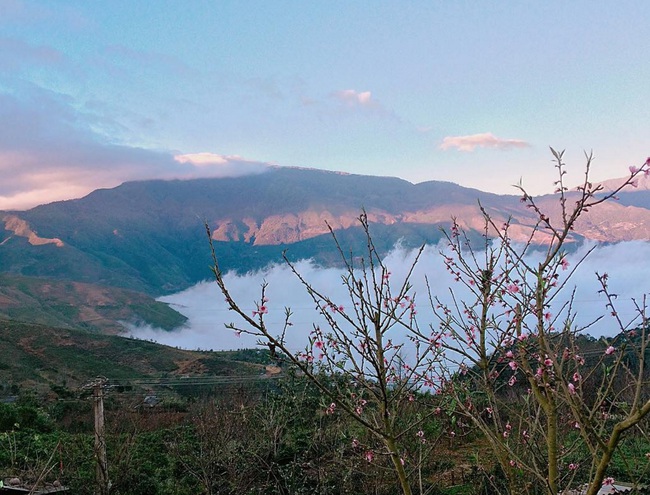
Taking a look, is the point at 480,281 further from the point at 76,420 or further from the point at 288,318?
the point at 76,420

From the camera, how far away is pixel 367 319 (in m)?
2.96

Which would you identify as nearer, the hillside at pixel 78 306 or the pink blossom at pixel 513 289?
the pink blossom at pixel 513 289

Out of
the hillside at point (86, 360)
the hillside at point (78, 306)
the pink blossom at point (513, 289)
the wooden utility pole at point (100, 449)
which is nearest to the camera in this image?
the pink blossom at point (513, 289)

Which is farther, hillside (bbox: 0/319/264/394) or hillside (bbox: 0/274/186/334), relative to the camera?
hillside (bbox: 0/274/186/334)

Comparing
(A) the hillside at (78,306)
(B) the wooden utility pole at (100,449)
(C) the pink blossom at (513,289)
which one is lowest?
(A) the hillside at (78,306)

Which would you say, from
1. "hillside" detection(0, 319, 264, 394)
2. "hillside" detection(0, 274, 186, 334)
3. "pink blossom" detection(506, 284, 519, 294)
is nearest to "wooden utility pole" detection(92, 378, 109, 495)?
"pink blossom" detection(506, 284, 519, 294)

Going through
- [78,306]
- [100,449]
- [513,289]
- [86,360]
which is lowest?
[78,306]

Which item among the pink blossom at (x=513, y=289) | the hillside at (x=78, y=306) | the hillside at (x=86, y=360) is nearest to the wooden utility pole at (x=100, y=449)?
the pink blossom at (x=513, y=289)

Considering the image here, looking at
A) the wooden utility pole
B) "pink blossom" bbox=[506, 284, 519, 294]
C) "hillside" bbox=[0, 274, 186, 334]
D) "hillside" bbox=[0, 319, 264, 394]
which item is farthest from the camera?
"hillside" bbox=[0, 274, 186, 334]

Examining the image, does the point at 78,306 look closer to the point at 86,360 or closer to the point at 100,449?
the point at 86,360

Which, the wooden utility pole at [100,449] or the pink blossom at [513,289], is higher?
the pink blossom at [513,289]

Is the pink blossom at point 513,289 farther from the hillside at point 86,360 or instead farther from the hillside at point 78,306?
the hillside at point 78,306

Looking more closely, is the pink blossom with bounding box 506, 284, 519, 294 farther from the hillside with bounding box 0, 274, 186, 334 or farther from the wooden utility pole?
the hillside with bounding box 0, 274, 186, 334

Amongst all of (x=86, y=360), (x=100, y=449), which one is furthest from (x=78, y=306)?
Result: (x=100, y=449)
